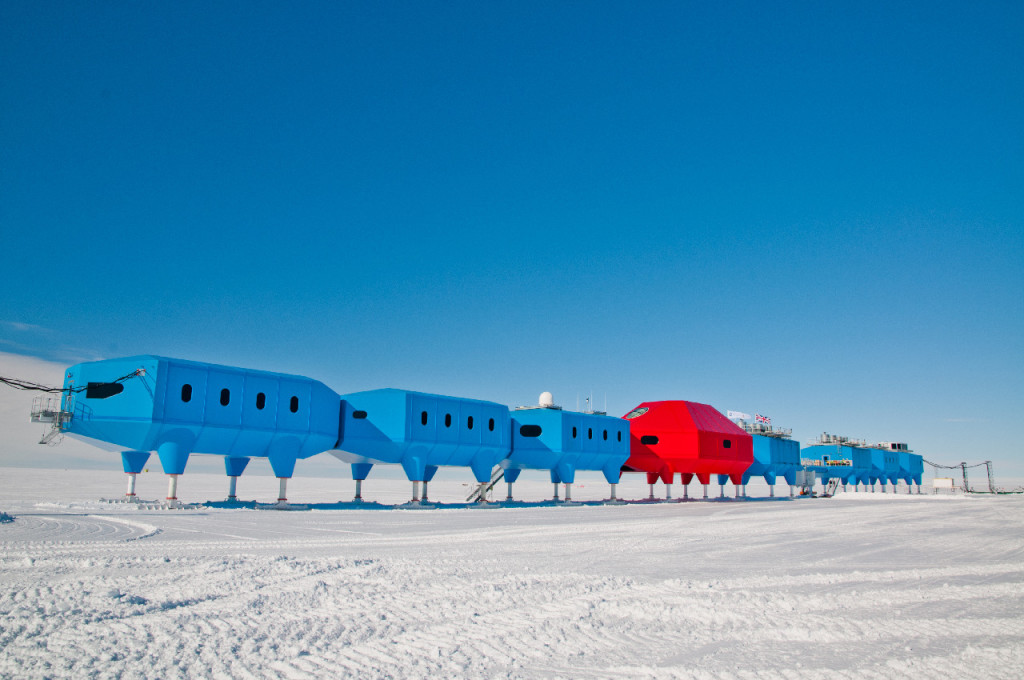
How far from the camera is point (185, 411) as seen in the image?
102ft

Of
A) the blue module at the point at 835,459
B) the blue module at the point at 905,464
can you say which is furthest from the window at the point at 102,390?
the blue module at the point at 905,464

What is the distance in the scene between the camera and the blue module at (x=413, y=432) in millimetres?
38875

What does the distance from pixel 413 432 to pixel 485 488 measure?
8.70 metres

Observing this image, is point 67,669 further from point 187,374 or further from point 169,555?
point 187,374

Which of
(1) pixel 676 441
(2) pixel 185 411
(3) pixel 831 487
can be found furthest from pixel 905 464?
(2) pixel 185 411

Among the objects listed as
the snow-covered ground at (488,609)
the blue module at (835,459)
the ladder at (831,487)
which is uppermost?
the blue module at (835,459)

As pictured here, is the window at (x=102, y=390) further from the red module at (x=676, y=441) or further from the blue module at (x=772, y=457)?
the blue module at (x=772, y=457)

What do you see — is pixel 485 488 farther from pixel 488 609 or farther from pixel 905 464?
pixel 905 464

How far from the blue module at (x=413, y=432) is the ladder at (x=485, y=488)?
6.94 ft

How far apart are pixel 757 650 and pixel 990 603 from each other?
21.1ft

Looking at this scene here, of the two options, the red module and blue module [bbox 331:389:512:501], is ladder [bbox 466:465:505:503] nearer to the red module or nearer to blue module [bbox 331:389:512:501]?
blue module [bbox 331:389:512:501]

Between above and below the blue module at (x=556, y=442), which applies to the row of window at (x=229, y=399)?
above

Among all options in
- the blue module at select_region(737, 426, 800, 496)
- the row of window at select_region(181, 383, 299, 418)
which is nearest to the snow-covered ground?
the row of window at select_region(181, 383, 299, 418)

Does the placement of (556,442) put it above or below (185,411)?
below
